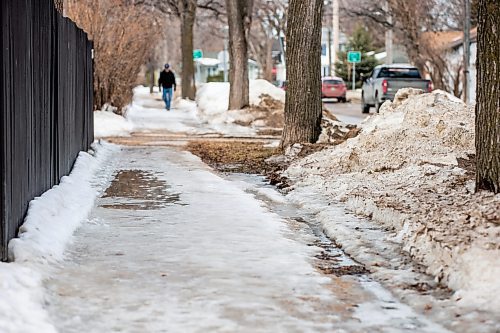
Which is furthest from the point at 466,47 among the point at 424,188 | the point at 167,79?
the point at 424,188

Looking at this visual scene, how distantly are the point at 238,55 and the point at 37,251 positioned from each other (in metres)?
19.9

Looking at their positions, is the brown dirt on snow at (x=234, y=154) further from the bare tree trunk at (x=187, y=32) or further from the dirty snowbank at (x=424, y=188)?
the bare tree trunk at (x=187, y=32)

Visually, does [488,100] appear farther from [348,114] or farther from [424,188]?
[348,114]

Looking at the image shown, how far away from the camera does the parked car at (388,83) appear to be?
3189 centimetres

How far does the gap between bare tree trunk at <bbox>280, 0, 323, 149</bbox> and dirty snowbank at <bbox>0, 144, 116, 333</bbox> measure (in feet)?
16.9

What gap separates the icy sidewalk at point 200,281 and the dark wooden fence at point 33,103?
23.7 inches

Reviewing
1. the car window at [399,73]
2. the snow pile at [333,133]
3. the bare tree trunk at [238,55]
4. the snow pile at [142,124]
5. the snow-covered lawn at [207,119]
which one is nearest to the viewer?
the snow pile at [333,133]

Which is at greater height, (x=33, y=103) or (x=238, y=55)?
(x=238, y=55)

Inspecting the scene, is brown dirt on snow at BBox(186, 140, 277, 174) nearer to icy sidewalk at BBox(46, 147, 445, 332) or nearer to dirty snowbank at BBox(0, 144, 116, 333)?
dirty snowbank at BBox(0, 144, 116, 333)

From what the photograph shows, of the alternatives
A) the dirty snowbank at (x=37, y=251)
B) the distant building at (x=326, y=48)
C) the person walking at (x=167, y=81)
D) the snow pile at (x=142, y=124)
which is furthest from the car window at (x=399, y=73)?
the distant building at (x=326, y=48)

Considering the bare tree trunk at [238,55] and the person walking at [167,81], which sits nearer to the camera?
the bare tree trunk at [238,55]

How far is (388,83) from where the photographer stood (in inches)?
1262

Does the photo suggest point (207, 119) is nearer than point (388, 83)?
Yes

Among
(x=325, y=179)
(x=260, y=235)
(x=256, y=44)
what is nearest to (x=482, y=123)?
(x=260, y=235)
